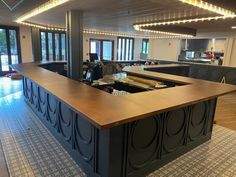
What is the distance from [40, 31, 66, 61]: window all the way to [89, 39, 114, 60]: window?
6.40ft

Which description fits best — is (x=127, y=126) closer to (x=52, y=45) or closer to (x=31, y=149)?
(x=31, y=149)

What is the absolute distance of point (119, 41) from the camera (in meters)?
13.2

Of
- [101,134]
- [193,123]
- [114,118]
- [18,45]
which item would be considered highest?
[18,45]

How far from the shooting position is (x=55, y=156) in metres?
2.64

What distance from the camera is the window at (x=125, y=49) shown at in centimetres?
1331

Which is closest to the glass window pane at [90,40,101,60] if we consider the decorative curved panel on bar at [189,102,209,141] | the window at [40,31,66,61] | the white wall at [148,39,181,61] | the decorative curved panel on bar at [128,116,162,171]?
the window at [40,31,66,61]

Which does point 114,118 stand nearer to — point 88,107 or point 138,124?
point 88,107

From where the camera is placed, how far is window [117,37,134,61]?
43.7ft

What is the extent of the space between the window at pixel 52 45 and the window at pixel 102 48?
6.40ft

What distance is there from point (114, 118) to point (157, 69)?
4708 millimetres

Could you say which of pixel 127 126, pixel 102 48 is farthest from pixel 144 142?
pixel 102 48

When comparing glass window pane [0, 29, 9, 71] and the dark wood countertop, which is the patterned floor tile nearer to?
the dark wood countertop

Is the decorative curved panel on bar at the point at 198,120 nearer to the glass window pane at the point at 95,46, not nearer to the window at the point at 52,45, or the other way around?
the window at the point at 52,45

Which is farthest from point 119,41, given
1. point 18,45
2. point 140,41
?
point 18,45
